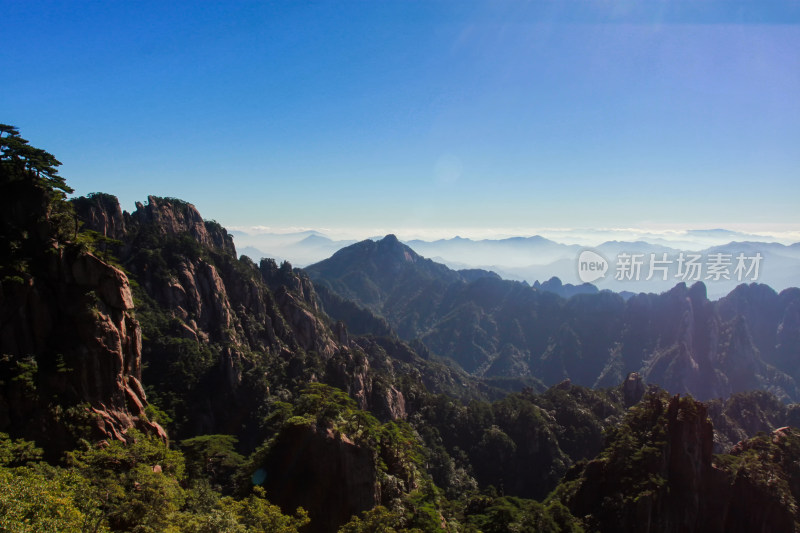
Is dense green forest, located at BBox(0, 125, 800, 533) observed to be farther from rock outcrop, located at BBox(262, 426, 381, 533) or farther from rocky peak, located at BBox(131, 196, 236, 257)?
rocky peak, located at BBox(131, 196, 236, 257)

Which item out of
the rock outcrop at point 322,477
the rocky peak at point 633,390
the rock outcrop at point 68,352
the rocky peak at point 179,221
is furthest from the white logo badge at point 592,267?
the rock outcrop at point 68,352

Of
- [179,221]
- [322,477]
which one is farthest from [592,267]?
[179,221]

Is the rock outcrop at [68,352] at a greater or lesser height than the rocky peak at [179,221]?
lesser

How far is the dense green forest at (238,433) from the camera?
21328 mm

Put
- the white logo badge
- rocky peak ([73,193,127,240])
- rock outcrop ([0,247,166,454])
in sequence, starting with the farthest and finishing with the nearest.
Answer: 1. the white logo badge
2. rocky peak ([73,193,127,240])
3. rock outcrop ([0,247,166,454])

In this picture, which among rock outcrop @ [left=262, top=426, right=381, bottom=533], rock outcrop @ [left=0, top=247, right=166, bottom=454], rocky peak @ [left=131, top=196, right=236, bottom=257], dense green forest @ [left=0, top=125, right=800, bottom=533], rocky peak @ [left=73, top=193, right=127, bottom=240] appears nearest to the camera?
dense green forest @ [left=0, top=125, right=800, bottom=533]

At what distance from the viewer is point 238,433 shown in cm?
6319

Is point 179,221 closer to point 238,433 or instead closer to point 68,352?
point 238,433

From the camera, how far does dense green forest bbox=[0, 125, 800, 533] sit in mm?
21328

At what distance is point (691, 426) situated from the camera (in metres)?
42.2

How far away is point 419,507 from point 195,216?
103 meters

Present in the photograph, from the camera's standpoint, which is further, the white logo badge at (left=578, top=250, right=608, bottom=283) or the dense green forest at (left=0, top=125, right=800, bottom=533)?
the white logo badge at (left=578, top=250, right=608, bottom=283)

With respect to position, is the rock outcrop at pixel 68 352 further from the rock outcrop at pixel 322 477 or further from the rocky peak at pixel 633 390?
the rocky peak at pixel 633 390

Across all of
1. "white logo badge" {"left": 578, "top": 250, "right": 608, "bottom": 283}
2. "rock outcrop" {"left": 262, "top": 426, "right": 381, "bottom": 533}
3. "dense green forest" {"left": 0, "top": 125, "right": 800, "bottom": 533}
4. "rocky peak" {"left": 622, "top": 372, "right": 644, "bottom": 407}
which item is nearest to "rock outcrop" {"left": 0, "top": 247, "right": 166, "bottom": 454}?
"dense green forest" {"left": 0, "top": 125, "right": 800, "bottom": 533}
